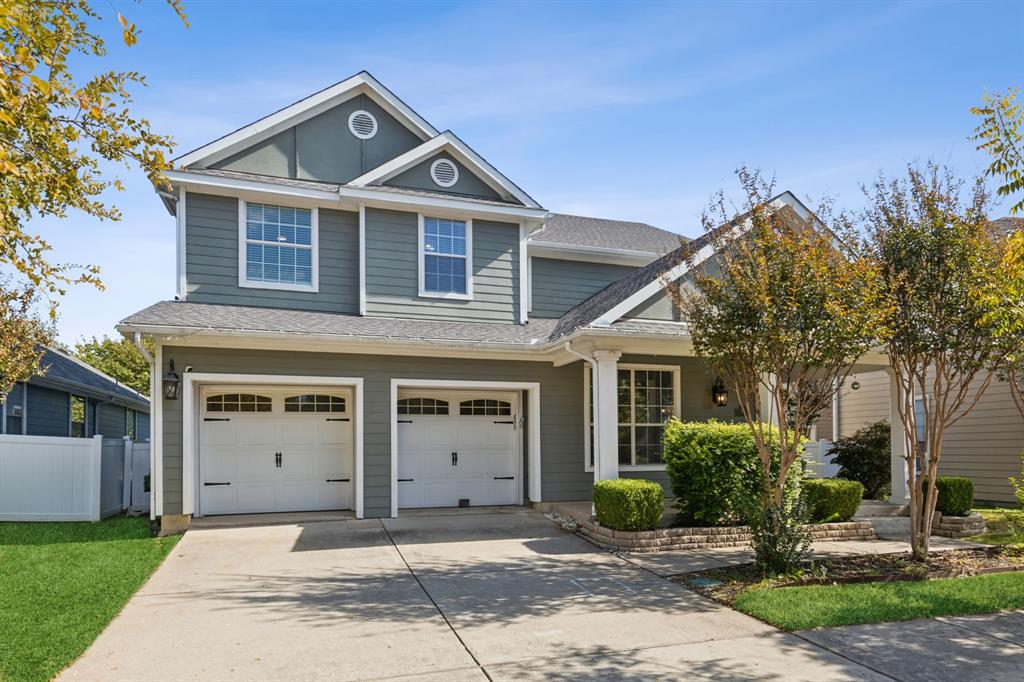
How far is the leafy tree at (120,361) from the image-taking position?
29.4 meters

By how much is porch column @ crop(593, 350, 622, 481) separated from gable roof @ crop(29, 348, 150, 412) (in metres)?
10.5

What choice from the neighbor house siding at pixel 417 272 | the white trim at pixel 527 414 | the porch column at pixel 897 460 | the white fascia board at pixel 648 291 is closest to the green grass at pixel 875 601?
the white fascia board at pixel 648 291

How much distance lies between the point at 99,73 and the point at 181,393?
676 cm

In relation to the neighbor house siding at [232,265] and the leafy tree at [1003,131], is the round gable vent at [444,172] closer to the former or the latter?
the neighbor house siding at [232,265]

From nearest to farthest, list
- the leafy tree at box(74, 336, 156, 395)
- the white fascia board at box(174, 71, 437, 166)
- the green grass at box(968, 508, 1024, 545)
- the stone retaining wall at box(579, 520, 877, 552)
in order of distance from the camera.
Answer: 1. the stone retaining wall at box(579, 520, 877, 552)
2. the green grass at box(968, 508, 1024, 545)
3. the white fascia board at box(174, 71, 437, 166)
4. the leafy tree at box(74, 336, 156, 395)

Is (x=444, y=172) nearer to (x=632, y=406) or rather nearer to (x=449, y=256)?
(x=449, y=256)

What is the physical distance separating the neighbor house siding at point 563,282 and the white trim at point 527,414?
207 centimetres

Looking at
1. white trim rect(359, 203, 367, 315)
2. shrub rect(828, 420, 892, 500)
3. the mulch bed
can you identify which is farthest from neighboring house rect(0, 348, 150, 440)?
shrub rect(828, 420, 892, 500)

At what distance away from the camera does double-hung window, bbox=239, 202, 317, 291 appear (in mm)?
11867

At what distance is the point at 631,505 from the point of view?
9.45 meters

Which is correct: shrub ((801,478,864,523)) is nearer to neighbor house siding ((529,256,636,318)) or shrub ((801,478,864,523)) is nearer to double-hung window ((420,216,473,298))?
neighbor house siding ((529,256,636,318))

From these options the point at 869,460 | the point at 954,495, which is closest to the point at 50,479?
the point at 954,495

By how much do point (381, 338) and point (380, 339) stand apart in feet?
0.08

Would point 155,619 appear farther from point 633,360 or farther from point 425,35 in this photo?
point 633,360
